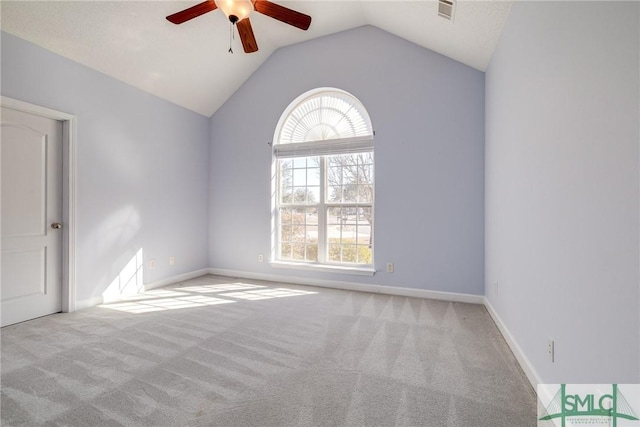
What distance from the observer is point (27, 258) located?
270 centimetres

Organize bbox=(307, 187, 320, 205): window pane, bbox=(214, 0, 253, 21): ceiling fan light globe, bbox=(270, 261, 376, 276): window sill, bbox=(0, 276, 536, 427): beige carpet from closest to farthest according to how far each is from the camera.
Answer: bbox=(0, 276, 536, 427): beige carpet < bbox=(214, 0, 253, 21): ceiling fan light globe < bbox=(270, 261, 376, 276): window sill < bbox=(307, 187, 320, 205): window pane

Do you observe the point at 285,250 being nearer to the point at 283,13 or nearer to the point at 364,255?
the point at 364,255

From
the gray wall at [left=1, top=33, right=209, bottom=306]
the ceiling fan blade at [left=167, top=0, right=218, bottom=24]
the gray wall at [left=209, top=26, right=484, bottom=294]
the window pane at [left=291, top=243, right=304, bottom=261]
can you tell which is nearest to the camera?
the ceiling fan blade at [left=167, top=0, right=218, bottom=24]

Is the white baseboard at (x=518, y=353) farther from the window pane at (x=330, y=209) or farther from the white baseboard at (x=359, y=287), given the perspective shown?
the window pane at (x=330, y=209)

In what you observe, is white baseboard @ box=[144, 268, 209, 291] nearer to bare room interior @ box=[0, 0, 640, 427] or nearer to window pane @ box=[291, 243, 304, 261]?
bare room interior @ box=[0, 0, 640, 427]

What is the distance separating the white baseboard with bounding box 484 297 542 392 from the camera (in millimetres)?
1668

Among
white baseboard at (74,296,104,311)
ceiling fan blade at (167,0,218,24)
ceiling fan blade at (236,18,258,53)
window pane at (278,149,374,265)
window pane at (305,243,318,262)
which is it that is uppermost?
ceiling fan blade at (167,0,218,24)

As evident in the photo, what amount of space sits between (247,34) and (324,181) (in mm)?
1940

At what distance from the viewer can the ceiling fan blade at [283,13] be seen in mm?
2357

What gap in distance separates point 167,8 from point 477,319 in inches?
167

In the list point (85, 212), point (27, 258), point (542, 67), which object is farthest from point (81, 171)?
point (542, 67)

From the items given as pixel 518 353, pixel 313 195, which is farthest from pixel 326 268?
pixel 518 353

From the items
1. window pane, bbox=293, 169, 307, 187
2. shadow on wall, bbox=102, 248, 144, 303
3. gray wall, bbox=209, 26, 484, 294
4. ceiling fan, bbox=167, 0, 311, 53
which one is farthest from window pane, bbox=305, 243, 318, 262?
ceiling fan, bbox=167, 0, 311, 53

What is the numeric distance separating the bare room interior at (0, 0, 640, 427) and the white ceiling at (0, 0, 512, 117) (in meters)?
0.02
